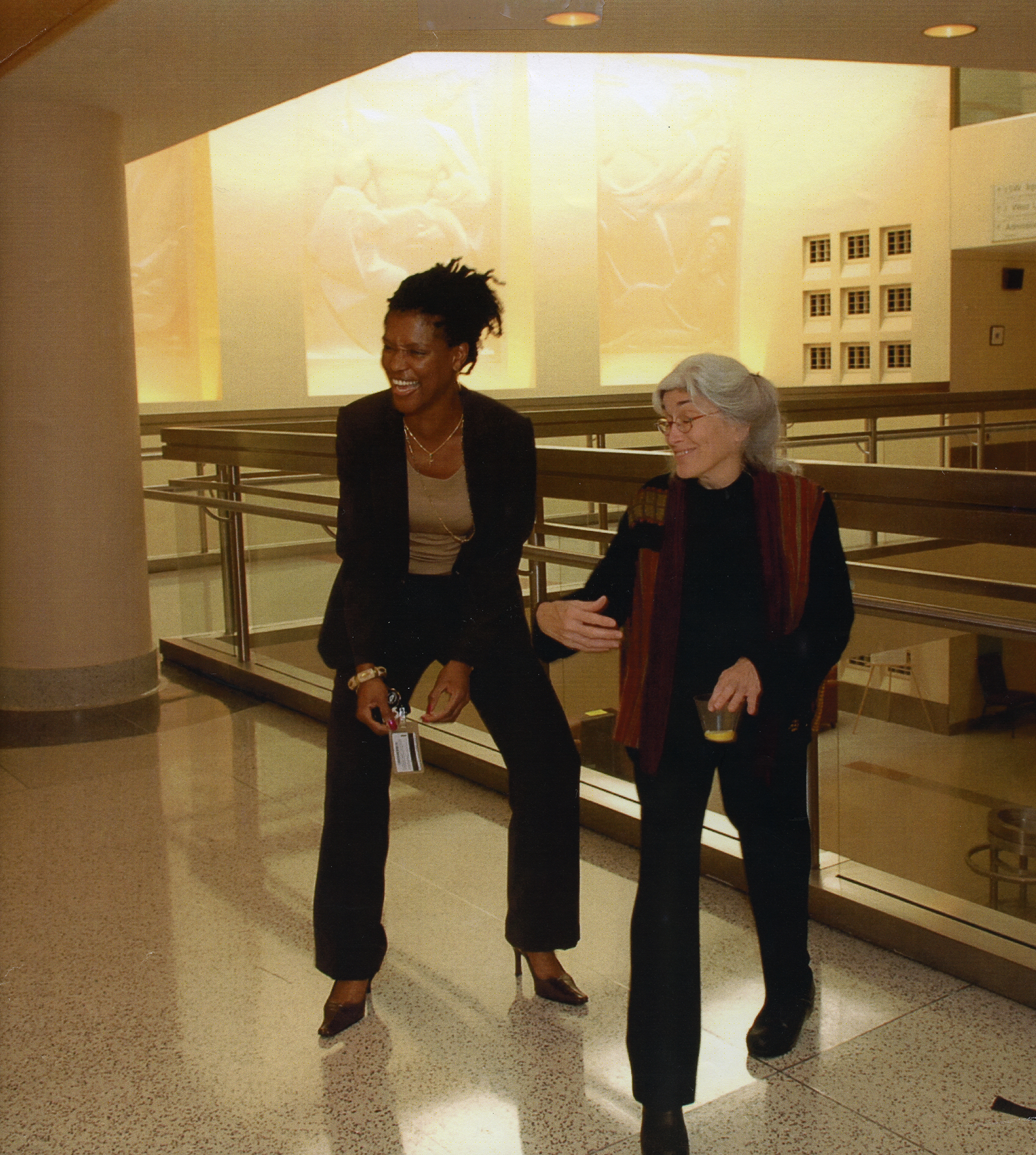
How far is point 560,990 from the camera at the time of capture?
102 inches

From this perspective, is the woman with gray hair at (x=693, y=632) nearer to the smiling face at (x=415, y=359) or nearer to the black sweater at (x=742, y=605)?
the black sweater at (x=742, y=605)

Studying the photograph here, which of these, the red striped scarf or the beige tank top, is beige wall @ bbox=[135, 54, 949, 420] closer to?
the beige tank top

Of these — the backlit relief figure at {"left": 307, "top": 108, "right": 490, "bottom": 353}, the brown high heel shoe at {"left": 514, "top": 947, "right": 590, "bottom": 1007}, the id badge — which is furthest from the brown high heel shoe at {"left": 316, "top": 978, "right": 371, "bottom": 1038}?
the backlit relief figure at {"left": 307, "top": 108, "right": 490, "bottom": 353}

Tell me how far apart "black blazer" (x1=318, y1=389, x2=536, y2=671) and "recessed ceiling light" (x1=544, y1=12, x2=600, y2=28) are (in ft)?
5.51

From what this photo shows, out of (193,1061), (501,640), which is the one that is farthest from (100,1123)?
(501,640)

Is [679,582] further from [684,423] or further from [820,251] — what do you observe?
[820,251]

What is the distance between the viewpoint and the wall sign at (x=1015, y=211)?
38.5 feet

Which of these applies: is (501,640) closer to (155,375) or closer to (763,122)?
(155,375)

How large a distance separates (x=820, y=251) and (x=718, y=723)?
1287cm

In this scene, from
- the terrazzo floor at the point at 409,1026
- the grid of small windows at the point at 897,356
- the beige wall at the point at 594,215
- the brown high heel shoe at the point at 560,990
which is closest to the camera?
the terrazzo floor at the point at 409,1026

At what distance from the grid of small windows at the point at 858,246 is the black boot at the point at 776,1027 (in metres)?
12.1

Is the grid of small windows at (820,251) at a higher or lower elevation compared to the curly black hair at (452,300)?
higher

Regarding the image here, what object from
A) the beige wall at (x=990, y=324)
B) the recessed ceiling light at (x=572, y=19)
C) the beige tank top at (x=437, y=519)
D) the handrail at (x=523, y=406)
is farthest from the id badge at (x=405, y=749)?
the beige wall at (x=990, y=324)

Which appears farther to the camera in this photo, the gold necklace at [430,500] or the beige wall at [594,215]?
the beige wall at [594,215]
